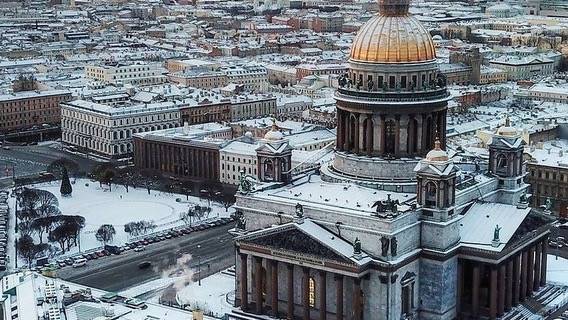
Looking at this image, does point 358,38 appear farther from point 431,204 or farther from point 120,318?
point 120,318

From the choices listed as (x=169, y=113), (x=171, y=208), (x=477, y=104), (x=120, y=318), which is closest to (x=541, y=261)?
(x=120, y=318)

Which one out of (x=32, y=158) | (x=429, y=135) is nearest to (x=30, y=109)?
(x=32, y=158)

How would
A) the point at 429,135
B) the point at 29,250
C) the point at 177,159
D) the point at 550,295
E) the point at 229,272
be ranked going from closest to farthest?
the point at 429,135, the point at 550,295, the point at 229,272, the point at 29,250, the point at 177,159

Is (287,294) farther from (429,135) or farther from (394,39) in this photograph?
(394,39)

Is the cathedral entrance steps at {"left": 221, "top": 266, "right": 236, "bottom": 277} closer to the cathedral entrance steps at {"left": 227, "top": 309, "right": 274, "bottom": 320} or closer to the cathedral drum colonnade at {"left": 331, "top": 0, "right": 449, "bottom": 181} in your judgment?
the cathedral entrance steps at {"left": 227, "top": 309, "right": 274, "bottom": 320}

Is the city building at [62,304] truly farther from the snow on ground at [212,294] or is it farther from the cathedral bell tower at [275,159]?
the cathedral bell tower at [275,159]

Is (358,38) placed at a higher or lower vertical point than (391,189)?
higher
